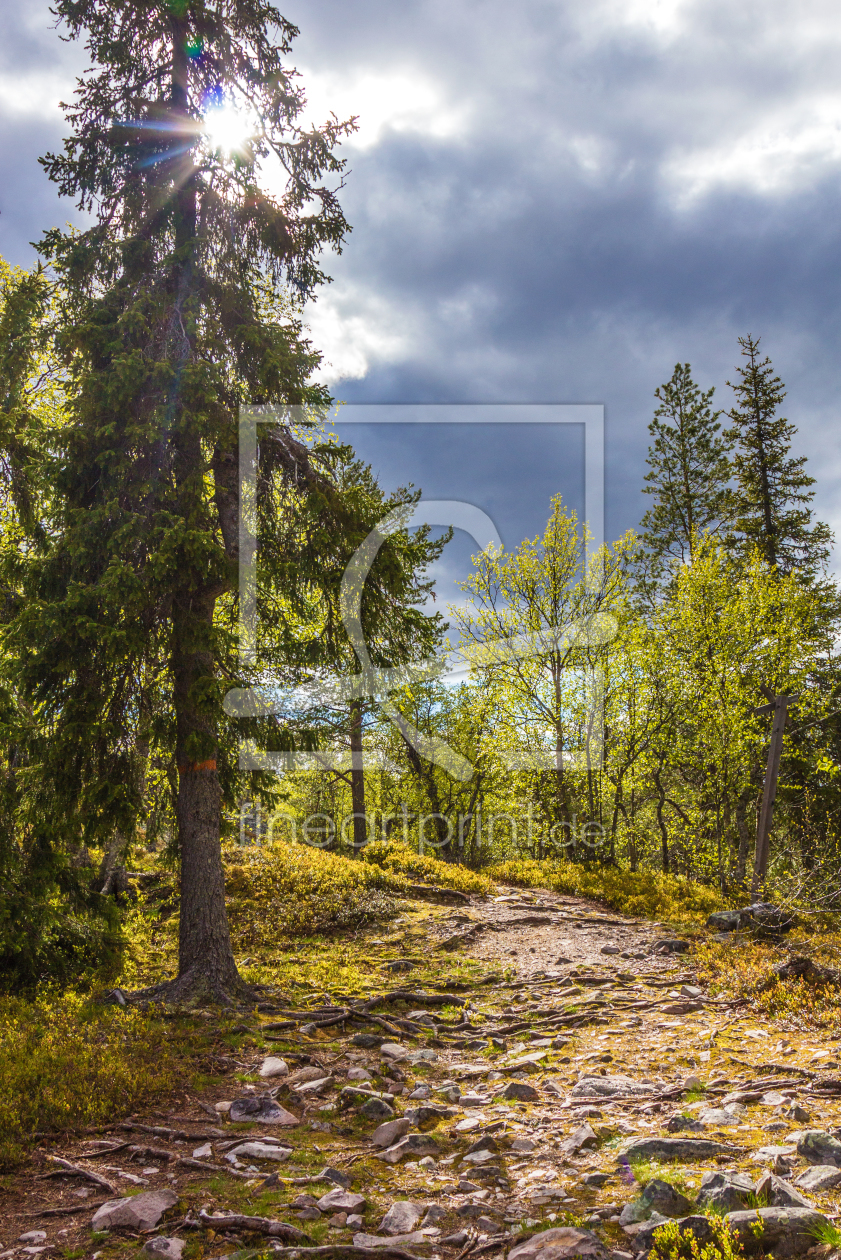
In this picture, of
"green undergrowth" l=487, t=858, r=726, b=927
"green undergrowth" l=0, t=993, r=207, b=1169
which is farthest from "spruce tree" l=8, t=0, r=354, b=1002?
"green undergrowth" l=487, t=858, r=726, b=927

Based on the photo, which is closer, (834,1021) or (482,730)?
(834,1021)

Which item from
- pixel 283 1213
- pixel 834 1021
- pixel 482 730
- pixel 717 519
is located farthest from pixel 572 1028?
pixel 717 519

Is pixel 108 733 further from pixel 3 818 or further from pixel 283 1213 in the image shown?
pixel 283 1213

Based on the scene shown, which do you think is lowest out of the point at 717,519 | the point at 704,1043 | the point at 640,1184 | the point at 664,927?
the point at 664,927

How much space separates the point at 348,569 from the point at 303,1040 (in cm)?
572

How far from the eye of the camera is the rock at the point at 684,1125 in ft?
15.1

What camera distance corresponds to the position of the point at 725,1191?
3.45 m

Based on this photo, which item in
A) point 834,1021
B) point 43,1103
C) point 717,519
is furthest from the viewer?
point 717,519

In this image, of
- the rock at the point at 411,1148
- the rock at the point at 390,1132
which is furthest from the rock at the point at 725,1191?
the rock at the point at 390,1132

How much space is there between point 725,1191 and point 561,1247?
2.92 feet

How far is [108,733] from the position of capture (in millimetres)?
8383

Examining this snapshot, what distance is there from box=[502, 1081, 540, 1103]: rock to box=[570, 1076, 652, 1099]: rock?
326 mm

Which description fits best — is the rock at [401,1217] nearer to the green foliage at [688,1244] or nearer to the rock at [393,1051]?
the green foliage at [688,1244]

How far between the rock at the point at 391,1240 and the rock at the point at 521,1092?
7.72 ft
